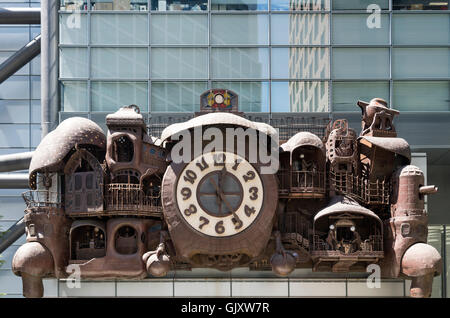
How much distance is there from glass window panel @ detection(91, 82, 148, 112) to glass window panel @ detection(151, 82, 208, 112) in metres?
0.43

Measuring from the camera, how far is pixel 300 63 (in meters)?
31.8

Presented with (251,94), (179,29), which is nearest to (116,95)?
(179,29)

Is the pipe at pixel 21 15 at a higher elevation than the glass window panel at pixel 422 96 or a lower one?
higher

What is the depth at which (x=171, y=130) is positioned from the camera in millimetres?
24359

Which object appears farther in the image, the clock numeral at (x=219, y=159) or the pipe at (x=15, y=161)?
the pipe at (x=15, y=161)

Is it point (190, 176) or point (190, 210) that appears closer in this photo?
point (190, 210)

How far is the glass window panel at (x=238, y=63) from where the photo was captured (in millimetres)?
31641

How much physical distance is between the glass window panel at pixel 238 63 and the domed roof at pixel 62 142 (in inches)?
310

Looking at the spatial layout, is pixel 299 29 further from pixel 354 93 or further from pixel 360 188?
pixel 360 188

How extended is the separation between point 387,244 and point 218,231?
535 centimetres

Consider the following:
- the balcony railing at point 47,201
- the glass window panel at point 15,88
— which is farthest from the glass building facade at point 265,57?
the glass window panel at point 15,88

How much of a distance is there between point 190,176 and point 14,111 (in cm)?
1888

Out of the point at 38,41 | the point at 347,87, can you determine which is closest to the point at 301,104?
the point at 347,87

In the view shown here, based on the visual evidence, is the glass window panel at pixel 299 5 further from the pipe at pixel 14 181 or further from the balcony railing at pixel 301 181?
the pipe at pixel 14 181
